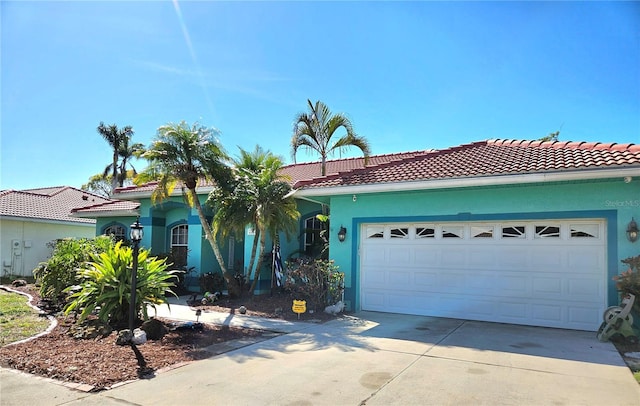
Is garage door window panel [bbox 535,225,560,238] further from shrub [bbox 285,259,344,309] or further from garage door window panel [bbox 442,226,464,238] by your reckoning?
shrub [bbox 285,259,344,309]

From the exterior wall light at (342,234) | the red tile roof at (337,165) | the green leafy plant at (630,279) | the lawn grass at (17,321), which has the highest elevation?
the red tile roof at (337,165)

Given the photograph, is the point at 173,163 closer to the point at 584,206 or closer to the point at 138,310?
the point at 138,310

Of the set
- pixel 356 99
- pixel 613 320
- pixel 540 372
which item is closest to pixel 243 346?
pixel 540 372

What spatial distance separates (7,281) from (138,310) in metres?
14.3

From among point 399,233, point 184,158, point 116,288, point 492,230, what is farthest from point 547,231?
point 184,158

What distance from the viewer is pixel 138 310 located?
859cm

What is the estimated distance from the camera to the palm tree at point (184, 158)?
11.8m

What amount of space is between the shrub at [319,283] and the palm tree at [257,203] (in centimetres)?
159

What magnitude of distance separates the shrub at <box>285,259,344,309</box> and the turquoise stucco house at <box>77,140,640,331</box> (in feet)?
1.56

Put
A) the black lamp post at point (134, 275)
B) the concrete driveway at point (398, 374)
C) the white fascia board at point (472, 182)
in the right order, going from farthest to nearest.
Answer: the white fascia board at point (472, 182) → the black lamp post at point (134, 275) → the concrete driveway at point (398, 374)

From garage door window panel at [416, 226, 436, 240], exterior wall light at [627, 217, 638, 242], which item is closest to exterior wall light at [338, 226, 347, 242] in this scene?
garage door window panel at [416, 226, 436, 240]

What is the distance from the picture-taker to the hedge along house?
877 cm

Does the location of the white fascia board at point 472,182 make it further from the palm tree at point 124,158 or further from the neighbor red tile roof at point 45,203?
the palm tree at point 124,158

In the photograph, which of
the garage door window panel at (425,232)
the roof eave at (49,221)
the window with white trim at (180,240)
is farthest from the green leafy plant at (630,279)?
the roof eave at (49,221)
